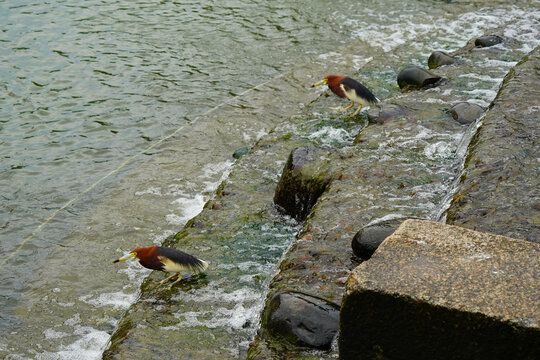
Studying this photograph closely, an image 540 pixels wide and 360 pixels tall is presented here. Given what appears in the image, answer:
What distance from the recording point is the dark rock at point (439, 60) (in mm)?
10547

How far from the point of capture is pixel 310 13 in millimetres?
14922

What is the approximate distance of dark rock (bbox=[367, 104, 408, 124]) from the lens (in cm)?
854

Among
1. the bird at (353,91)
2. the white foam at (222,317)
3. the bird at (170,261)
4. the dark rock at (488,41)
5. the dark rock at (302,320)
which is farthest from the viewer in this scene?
the dark rock at (488,41)

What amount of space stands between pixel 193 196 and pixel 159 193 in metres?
0.46

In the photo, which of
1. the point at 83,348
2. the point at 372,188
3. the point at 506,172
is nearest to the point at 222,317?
the point at 83,348

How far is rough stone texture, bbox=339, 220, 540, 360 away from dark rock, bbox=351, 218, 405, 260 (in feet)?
4.69

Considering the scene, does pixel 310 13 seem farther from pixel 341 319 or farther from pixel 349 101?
pixel 341 319

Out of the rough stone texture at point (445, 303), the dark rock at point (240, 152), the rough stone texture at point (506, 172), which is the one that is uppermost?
the rough stone texture at point (445, 303)

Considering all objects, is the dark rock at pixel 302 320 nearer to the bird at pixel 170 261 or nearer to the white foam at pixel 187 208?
the bird at pixel 170 261

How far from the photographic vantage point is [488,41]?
11.3 m

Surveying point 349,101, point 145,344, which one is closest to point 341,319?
point 145,344

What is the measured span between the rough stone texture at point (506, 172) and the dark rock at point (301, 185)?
5.29ft

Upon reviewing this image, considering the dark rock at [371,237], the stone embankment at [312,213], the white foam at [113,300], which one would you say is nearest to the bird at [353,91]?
the stone embankment at [312,213]

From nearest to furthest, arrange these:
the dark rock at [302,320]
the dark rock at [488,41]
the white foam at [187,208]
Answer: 1. the dark rock at [302,320]
2. the white foam at [187,208]
3. the dark rock at [488,41]
